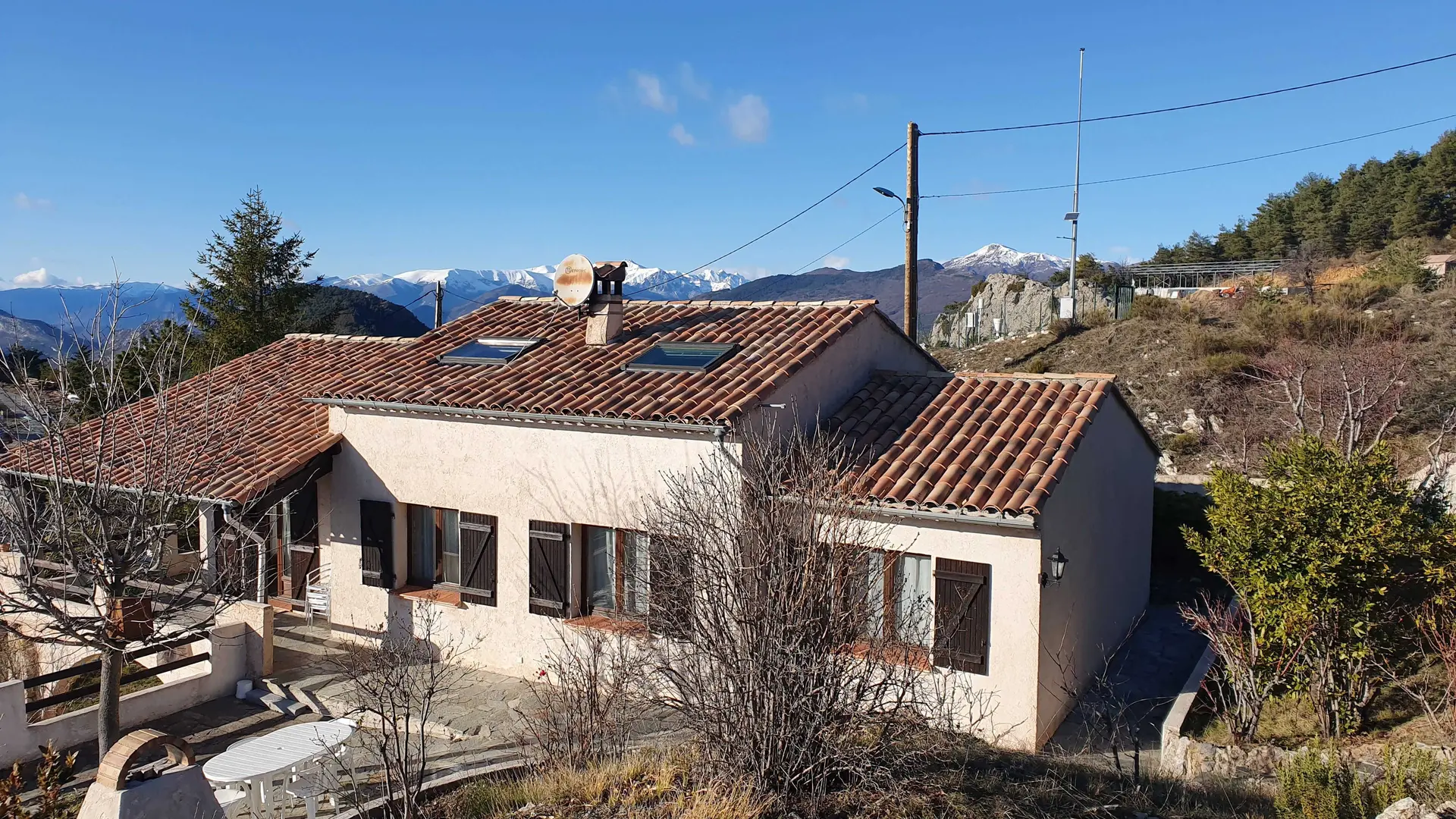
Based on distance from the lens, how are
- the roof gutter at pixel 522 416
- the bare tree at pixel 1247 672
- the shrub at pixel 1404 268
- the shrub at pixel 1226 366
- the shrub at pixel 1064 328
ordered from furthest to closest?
the shrub at pixel 1064 328 → the shrub at pixel 1404 268 → the shrub at pixel 1226 366 → the roof gutter at pixel 522 416 → the bare tree at pixel 1247 672

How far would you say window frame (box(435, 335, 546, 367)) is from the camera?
1342 centimetres

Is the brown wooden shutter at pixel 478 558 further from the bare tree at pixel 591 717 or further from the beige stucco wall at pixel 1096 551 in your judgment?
the beige stucco wall at pixel 1096 551

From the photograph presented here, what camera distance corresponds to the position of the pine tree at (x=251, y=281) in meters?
31.5

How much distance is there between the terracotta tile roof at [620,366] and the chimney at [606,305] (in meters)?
0.21

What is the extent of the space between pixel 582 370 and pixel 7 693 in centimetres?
760

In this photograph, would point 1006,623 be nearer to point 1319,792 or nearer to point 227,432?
point 1319,792

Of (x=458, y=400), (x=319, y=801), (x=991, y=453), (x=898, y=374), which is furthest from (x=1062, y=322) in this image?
(x=319, y=801)

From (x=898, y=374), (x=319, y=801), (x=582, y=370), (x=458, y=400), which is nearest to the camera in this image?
(x=319, y=801)

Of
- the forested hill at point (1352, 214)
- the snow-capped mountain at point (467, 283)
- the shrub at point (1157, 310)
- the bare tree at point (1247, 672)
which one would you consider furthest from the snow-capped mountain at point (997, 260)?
the bare tree at point (1247, 672)

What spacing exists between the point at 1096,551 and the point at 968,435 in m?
2.42

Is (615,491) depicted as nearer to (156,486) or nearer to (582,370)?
(582,370)

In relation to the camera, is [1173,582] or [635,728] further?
[1173,582]

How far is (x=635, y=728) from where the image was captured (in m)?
9.60

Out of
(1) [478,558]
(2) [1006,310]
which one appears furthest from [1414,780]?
(2) [1006,310]
